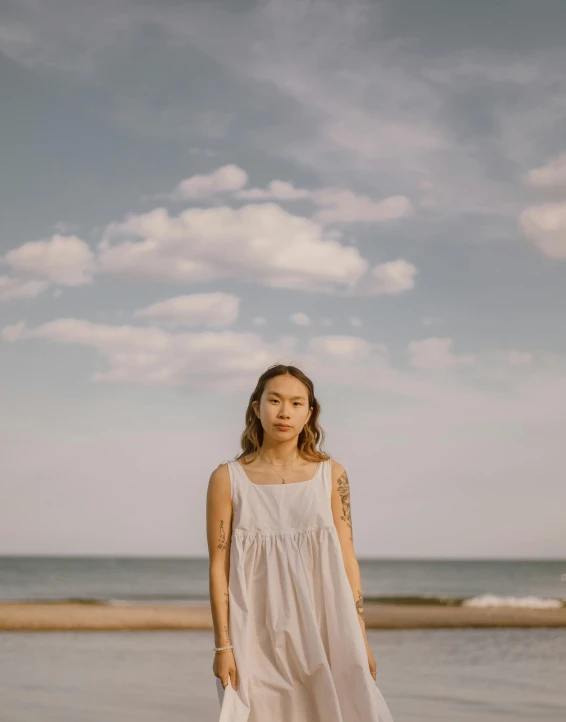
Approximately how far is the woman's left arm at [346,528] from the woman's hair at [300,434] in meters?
0.09

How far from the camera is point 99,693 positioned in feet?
19.6

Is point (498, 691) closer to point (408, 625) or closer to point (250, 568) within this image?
point (250, 568)

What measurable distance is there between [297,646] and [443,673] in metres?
4.58

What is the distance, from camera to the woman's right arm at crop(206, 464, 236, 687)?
8.91 feet

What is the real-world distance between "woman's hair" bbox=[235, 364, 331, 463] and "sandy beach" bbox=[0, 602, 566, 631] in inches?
300

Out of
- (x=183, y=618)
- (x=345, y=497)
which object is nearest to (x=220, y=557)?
(x=345, y=497)

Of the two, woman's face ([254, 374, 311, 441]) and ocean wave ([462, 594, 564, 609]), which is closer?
woman's face ([254, 374, 311, 441])

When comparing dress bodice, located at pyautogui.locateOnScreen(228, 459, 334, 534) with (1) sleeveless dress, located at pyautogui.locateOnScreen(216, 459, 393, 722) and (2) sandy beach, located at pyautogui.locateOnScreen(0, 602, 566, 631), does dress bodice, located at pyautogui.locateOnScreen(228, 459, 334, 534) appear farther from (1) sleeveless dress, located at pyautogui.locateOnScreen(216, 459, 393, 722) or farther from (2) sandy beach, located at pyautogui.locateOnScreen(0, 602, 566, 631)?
(2) sandy beach, located at pyautogui.locateOnScreen(0, 602, 566, 631)

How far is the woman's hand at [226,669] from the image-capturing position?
106 inches

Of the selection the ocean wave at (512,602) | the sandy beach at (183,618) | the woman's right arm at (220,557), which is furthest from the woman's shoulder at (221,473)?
the ocean wave at (512,602)

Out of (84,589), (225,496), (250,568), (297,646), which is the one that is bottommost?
(84,589)

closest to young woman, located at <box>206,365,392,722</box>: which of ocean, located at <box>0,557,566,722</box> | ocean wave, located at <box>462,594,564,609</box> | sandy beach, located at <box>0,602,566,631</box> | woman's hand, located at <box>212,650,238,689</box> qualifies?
woman's hand, located at <box>212,650,238,689</box>

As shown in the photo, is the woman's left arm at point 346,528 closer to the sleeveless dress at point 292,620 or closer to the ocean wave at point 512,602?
the sleeveless dress at point 292,620

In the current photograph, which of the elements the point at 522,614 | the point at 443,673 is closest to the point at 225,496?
the point at 443,673
